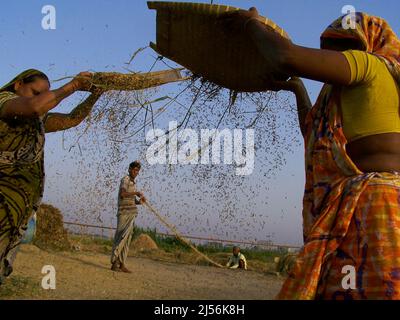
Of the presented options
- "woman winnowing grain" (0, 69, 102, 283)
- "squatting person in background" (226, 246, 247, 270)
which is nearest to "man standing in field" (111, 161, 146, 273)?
"squatting person in background" (226, 246, 247, 270)

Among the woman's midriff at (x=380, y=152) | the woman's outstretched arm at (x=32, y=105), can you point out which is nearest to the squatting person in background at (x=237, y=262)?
the woman's outstretched arm at (x=32, y=105)

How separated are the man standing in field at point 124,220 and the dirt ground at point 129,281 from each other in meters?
0.31

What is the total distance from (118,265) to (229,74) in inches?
270

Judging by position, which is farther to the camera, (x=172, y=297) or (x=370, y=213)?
(x=172, y=297)

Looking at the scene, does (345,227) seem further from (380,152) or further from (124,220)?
(124,220)

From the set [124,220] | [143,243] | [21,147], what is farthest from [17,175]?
[143,243]

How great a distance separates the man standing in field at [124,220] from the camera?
964cm

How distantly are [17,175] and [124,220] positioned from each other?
Result: 6382mm

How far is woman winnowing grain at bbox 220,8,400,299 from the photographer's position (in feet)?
6.64

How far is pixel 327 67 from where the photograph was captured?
2141 mm

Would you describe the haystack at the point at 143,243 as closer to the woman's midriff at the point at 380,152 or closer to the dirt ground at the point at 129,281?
the dirt ground at the point at 129,281
